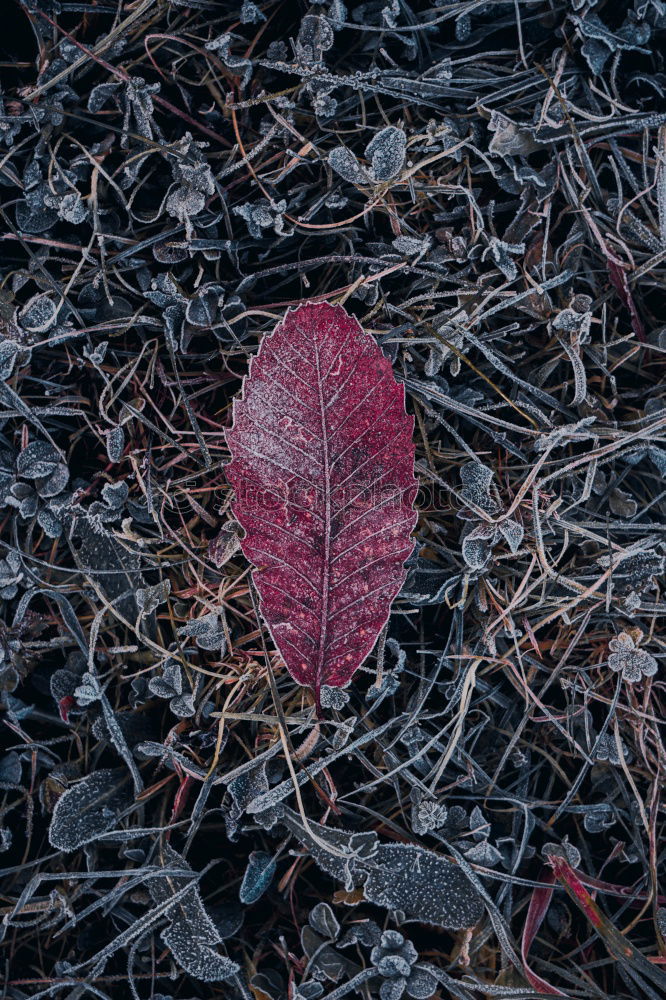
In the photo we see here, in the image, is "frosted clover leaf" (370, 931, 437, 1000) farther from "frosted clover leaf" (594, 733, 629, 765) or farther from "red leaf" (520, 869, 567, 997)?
"frosted clover leaf" (594, 733, 629, 765)

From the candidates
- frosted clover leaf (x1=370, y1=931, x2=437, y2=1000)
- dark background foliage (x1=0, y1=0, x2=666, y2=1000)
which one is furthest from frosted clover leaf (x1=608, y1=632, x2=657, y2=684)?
frosted clover leaf (x1=370, y1=931, x2=437, y2=1000)

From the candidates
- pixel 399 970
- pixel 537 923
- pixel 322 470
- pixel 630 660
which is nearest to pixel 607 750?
pixel 630 660

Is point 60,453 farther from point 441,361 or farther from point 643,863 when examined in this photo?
point 643,863

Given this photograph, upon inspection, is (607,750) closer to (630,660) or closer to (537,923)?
A: (630,660)

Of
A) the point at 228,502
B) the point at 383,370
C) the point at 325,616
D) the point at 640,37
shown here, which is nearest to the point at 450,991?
the point at 325,616

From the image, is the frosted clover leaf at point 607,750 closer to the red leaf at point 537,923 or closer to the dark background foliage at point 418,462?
the dark background foliage at point 418,462

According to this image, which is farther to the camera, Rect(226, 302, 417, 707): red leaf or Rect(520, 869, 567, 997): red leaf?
Rect(520, 869, 567, 997): red leaf
